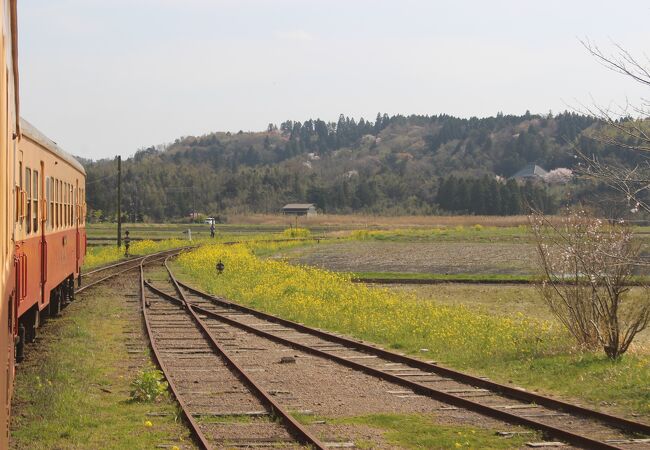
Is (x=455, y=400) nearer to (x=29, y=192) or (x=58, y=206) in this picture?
(x=29, y=192)

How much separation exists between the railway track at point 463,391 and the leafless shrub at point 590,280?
2.77m

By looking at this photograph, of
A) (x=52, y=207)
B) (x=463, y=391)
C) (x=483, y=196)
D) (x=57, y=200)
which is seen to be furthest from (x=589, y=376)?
(x=483, y=196)

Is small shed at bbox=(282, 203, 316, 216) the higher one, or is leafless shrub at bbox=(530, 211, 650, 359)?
small shed at bbox=(282, 203, 316, 216)

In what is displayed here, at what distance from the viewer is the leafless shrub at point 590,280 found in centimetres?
1342

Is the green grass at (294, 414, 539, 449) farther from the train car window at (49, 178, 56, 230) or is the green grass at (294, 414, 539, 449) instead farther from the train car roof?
the train car window at (49, 178, 56, 230)

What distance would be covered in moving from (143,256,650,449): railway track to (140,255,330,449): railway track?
5.37 ft

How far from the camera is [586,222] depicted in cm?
1438

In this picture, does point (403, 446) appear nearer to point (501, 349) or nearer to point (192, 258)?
point (501, 349)

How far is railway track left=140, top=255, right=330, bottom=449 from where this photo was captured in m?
8.69

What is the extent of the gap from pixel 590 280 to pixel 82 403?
820cm

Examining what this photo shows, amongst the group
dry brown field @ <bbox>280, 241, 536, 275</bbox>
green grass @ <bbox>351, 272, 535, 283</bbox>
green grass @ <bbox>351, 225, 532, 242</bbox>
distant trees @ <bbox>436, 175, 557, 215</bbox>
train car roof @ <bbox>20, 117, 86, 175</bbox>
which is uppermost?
distant trees @ <bbox>436, 175, 557, 215</bbox>

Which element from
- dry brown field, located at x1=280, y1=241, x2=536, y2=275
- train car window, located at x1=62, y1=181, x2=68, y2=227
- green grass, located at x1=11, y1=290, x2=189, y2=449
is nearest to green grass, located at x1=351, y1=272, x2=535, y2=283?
dry brown field, located at x1=280, y1=241, x2=536, y2=275

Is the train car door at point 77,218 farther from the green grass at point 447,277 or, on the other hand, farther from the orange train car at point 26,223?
the green grass at point 447,277

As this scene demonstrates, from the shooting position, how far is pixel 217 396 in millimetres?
10930
